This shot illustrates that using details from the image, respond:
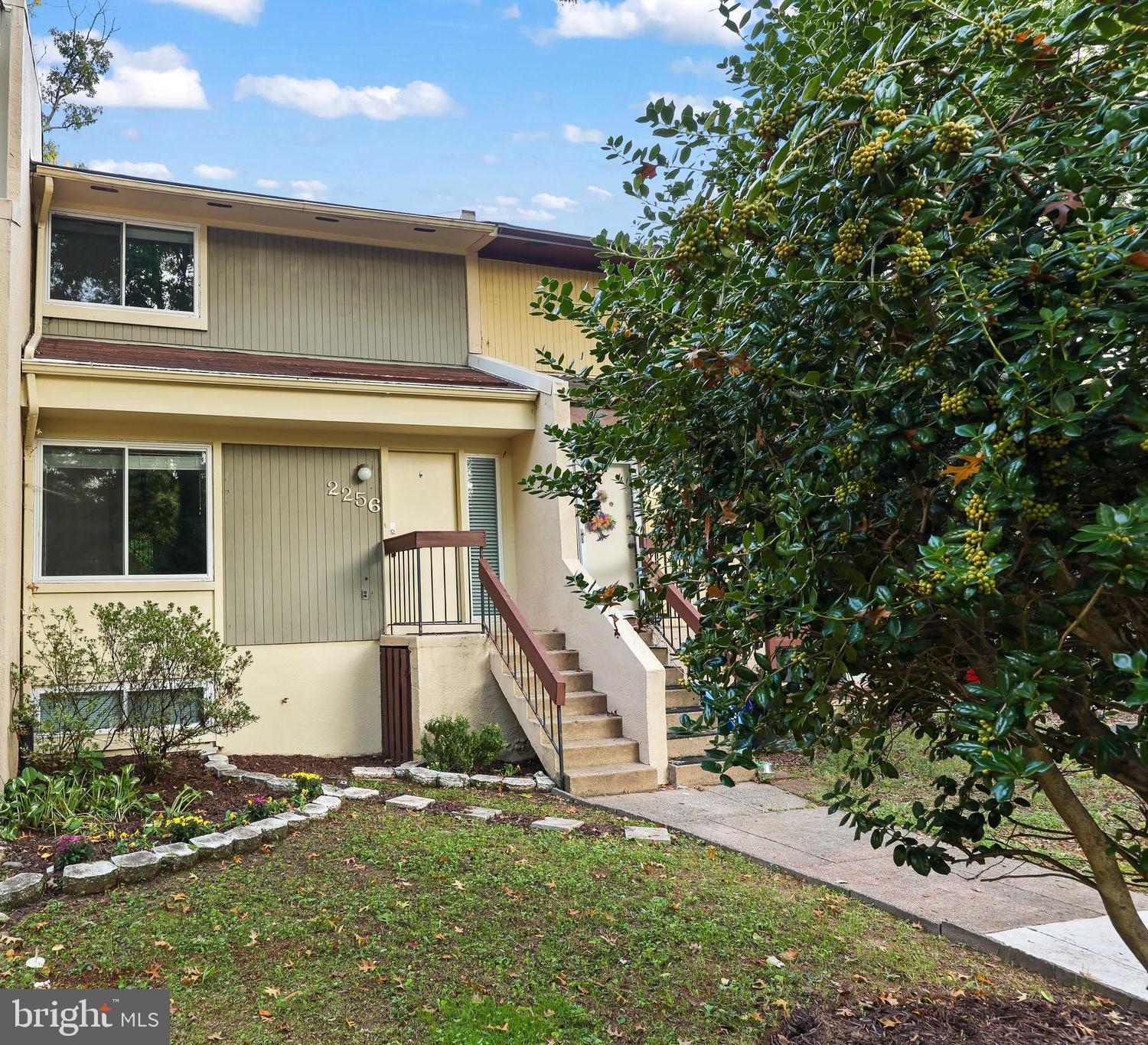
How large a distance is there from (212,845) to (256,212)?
7580 millimetres

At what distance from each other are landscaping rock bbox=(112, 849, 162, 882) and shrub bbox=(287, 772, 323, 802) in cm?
172

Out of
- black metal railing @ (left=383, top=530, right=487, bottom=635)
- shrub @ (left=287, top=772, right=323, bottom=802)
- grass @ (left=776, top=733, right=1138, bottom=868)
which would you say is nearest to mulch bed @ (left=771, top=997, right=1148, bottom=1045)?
grass @ (left=776, top=733, right=1138, bottom=868)

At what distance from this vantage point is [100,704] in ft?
24.9

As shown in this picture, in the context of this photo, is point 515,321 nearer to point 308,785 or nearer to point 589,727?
point 589,727

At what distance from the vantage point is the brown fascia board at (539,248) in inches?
464

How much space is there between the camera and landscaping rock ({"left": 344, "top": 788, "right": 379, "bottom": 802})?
24.9 feet

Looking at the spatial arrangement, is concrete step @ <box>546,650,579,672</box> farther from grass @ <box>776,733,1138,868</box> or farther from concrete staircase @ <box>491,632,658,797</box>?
grass @ <box>776,733,1138,868</box>

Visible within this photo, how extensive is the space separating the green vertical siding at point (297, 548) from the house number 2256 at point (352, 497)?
0.10 ft

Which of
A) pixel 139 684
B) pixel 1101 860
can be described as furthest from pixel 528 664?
pixel 1101 860

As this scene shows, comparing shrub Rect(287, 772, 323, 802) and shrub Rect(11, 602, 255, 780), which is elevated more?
shrub Rect(11, 602, 255, 780)

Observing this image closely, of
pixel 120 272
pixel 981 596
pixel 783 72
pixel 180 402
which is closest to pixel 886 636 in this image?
pixel 981 596

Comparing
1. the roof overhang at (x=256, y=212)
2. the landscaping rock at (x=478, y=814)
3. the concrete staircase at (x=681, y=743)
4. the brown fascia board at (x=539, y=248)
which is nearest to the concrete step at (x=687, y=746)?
the concrete staircase at (x=681, y=743)

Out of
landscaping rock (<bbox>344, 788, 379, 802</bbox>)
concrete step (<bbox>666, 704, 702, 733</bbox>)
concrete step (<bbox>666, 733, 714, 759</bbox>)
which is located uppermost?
concrete step (<bbox>666, 704, 702, 733</bbox>)

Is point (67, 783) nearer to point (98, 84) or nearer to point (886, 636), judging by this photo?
point (886, 636)
